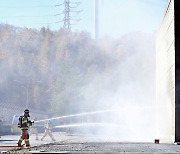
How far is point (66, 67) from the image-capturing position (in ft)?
214

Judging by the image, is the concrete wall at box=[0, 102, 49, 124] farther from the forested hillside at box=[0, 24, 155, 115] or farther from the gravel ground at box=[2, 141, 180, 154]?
the gravel ground at box=[2, 141, 180, 154]

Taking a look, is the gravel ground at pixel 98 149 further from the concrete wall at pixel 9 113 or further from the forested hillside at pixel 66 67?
the concrete wall at pixel 9 113

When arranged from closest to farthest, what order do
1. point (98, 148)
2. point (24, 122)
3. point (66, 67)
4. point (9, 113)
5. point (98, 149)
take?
point (98, 149), point (98, 148), point (24, 122), point (9, 113), point (66, 67)

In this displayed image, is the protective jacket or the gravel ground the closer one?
the gravel ground

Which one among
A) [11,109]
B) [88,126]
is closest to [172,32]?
[88,126]

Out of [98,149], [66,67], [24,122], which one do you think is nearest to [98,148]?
[98,149]

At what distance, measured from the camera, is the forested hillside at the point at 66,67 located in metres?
56.5

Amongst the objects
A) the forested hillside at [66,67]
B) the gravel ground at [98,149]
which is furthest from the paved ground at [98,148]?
the forested hillside at [66,67]

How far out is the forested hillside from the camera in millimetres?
56469

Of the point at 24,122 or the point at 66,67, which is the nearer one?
the point at 24,122

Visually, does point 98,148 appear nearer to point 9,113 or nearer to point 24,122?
point 24,122

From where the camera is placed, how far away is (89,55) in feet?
267

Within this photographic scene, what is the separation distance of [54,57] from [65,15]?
10225 mm

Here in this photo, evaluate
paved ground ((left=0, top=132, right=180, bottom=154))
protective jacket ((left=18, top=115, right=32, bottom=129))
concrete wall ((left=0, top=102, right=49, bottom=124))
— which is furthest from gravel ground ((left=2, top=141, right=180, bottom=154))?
concrete wall ((left=0, top=102, right=49, bottom=124))
